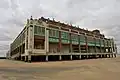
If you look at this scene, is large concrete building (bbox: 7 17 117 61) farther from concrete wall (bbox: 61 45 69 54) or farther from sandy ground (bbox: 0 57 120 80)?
sandy ground (bbox: 0 57 120 80)

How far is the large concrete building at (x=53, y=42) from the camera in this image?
150 ft

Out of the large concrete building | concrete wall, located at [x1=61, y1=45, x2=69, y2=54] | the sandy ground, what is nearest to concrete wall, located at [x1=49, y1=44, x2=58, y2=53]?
the large concrete building

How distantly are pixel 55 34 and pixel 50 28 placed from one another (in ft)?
9.32

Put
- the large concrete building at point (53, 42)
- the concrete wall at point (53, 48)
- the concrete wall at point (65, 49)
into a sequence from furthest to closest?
the concrete wall at point (65, 49), the concrete wall at point (53, 48), the large concrete building at point (53, 42)

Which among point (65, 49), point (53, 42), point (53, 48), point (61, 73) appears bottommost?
point (61, 73)

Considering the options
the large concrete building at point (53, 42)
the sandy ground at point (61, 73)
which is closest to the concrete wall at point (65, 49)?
the large concrete building at point (53, 42)

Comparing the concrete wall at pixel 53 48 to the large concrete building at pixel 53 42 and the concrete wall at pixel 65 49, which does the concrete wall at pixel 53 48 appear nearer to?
the large concrete building at pixel 53 42

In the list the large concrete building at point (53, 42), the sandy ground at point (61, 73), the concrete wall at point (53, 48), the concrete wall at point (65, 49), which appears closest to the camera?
the sandy ground at point (61, 73)

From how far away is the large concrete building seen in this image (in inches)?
1795

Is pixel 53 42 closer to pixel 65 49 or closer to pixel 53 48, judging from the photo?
pixel 53 48

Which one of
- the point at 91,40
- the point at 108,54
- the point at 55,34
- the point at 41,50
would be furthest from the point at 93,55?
the point at 41,50

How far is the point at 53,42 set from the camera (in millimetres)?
51688

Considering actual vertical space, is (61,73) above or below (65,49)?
below

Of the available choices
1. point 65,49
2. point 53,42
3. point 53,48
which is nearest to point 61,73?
point 53,42
